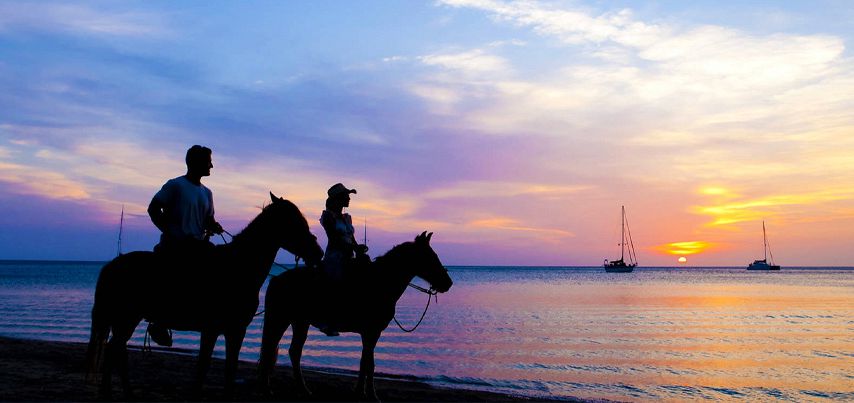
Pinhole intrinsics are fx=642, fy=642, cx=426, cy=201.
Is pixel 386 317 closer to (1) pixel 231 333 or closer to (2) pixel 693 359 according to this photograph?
(1) pixel 231 333

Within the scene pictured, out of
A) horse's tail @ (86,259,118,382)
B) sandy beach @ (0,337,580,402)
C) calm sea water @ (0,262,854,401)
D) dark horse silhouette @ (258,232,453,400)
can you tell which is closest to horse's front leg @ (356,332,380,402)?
dark horse silhouette @ (258,232,453,400)

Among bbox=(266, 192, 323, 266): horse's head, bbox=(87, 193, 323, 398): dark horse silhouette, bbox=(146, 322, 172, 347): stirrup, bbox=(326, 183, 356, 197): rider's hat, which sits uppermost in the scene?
bbox=(326, 183, 356, 197): rider's hat

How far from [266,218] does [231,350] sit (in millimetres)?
1660

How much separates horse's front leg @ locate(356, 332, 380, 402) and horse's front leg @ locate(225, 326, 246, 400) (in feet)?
7.46

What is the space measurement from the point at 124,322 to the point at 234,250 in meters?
1.62

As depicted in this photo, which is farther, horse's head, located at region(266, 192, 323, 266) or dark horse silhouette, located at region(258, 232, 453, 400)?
dark horse silhouette, located at region(258, 232, 453, 400)

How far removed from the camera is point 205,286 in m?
7.78

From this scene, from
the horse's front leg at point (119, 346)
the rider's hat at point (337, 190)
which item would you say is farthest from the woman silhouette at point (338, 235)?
the horse's front leg at point (119, 346)

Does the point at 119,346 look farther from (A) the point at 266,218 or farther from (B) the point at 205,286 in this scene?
(A) the point at 266,218

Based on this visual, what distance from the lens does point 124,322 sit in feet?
25.9

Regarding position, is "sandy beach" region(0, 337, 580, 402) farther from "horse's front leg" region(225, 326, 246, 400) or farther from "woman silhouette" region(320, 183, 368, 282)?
"woman silhouette" region(320, 183, 368, 282)

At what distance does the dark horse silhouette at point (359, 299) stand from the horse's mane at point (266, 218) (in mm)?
2241

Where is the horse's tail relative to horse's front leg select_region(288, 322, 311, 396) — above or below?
above

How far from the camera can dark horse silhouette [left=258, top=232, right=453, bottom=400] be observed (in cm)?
989
